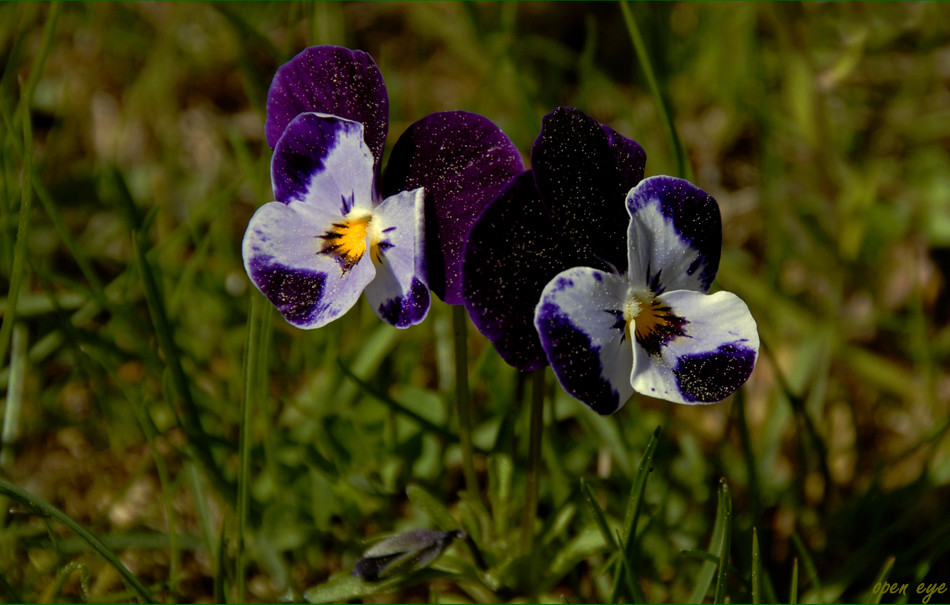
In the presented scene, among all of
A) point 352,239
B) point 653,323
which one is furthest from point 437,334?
point 653,323

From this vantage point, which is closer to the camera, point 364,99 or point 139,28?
point 364,99

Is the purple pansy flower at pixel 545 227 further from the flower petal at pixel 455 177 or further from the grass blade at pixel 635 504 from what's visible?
the grass blade at pixel 635 504

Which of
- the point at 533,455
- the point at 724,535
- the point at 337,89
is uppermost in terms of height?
the point at 337,89

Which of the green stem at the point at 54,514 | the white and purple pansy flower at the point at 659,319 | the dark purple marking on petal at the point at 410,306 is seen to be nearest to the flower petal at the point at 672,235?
the white and purple pansy flower at the point at 659,319

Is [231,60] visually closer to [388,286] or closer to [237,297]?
[237,297]

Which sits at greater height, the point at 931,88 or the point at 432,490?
the point at 931,88

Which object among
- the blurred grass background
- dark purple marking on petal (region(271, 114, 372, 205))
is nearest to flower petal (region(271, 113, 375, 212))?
dark purple marking on petal (region(271, 114, 372, 205))

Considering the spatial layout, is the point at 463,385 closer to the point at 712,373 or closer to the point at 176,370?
the point at 712,373

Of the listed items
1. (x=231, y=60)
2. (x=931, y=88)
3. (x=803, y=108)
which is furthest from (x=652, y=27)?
(x=231, y=60)

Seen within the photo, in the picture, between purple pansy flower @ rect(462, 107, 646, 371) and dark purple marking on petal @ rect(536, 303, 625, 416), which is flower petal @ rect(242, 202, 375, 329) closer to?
purple pansy flower @ rect(462, 107, 646, 371)
